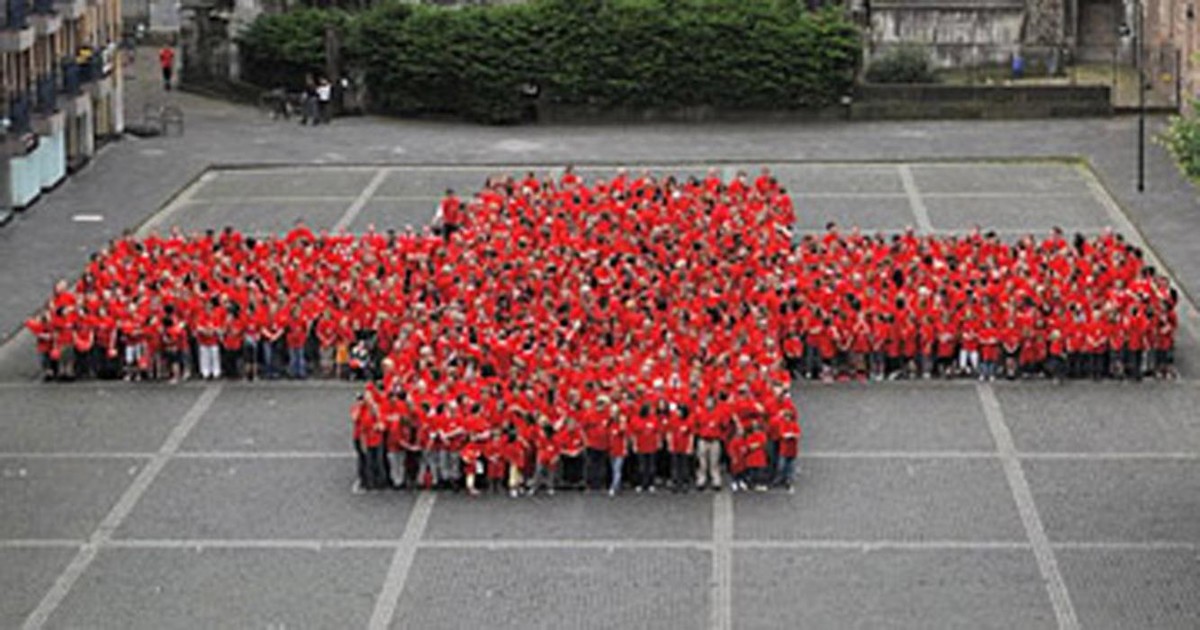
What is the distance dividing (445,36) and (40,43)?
13.5m

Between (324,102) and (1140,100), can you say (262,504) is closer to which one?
(1140,100)

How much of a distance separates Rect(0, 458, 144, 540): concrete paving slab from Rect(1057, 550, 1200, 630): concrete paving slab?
14.6 metres

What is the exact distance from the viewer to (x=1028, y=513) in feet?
130

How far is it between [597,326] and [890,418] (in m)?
5.35

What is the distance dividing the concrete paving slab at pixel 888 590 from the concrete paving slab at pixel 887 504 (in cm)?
85

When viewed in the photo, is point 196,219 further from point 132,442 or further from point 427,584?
point 427,584

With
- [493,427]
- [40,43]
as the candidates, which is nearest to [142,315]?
[493,427]

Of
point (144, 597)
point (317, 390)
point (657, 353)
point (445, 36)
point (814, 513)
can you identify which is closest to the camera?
point (144, 597)

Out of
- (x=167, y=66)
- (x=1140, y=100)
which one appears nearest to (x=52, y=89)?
(x=167, y=66)

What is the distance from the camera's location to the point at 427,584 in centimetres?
3734

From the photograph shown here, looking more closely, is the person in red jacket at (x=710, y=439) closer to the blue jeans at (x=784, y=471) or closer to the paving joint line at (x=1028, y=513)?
the blue jeans at (x=784, y=471)

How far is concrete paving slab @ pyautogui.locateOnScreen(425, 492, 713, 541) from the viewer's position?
3922 centimetres

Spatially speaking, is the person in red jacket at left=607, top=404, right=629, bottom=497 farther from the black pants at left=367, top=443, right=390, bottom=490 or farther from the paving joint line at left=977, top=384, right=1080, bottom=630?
the paving joint line at left=977, top=384, right=1080, bottom=630

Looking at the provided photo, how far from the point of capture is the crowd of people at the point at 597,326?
40875 mm
